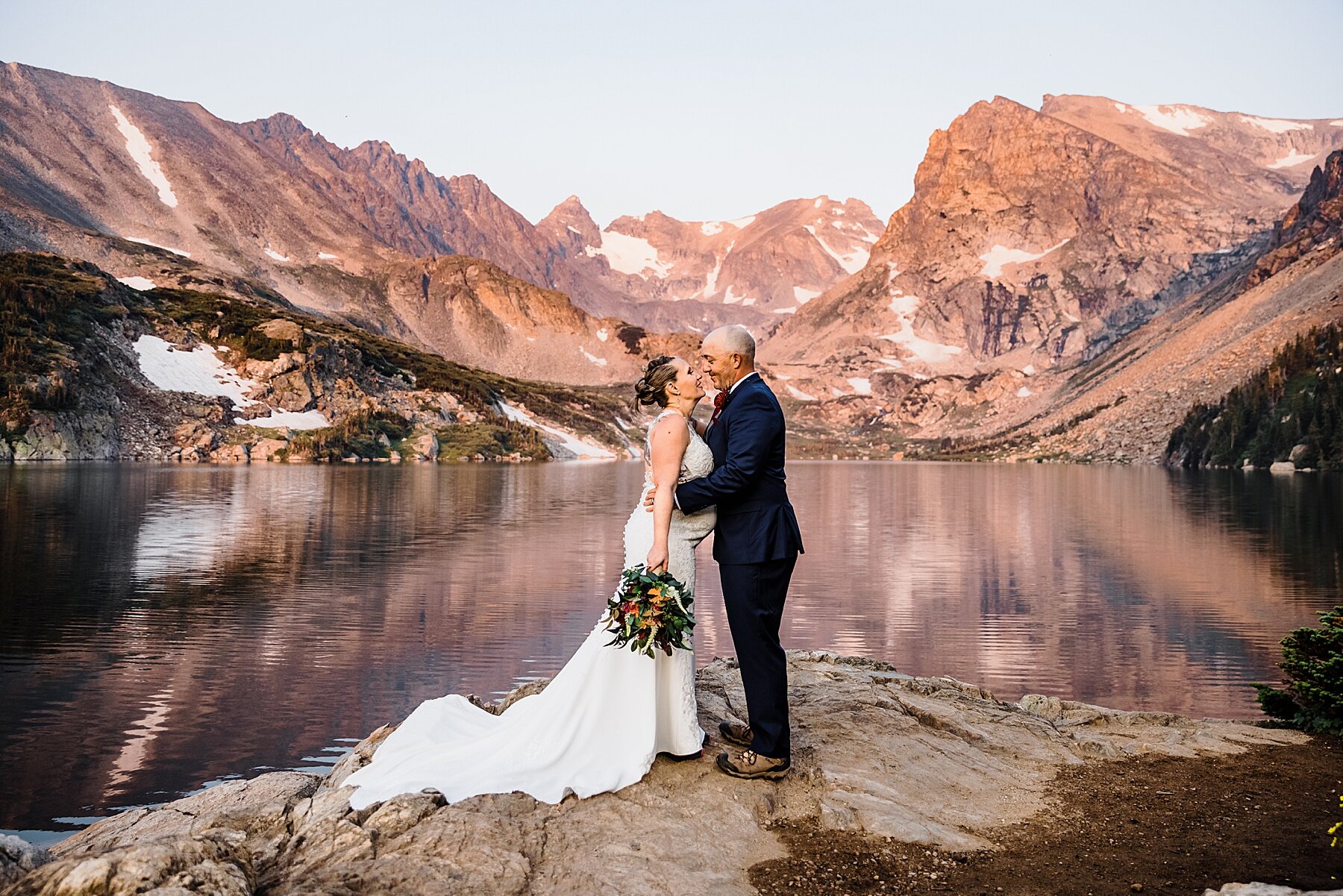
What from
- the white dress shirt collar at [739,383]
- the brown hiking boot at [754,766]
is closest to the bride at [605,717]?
the white dress shirt collar at [739,383]

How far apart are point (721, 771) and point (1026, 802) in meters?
2.74

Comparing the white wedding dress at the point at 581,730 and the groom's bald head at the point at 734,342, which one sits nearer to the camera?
the white wedding dress at the point at 581,730

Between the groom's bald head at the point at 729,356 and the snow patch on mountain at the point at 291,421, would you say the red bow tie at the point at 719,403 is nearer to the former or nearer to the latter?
the groom's bald head at the point at 729,356

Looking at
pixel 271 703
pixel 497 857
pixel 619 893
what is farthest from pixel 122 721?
pixel 619 893

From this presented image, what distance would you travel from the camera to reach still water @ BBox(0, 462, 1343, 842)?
14008 millimetres

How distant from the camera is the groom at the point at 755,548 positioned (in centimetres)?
806

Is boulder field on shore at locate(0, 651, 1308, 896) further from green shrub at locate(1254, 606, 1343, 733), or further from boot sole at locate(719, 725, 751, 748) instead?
green shrub at locate(1254, 606, 1343, 733)

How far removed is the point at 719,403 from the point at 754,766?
336 centimetres

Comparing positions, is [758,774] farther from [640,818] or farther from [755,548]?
[755,548]

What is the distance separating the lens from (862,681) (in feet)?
39.8

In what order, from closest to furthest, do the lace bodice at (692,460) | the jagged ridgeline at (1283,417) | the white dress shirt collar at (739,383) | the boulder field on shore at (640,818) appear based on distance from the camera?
1. the boulder field on shore at (640,818)
2. the lace bodice at (692,460)
3. the white dress shirt collar at (739,383)
4. the jagged ridgeline at (1283,417)

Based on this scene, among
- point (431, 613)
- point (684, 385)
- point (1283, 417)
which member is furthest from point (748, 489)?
point (1283, 417)

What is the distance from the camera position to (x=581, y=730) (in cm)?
811

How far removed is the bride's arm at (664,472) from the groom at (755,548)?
0.13 m
